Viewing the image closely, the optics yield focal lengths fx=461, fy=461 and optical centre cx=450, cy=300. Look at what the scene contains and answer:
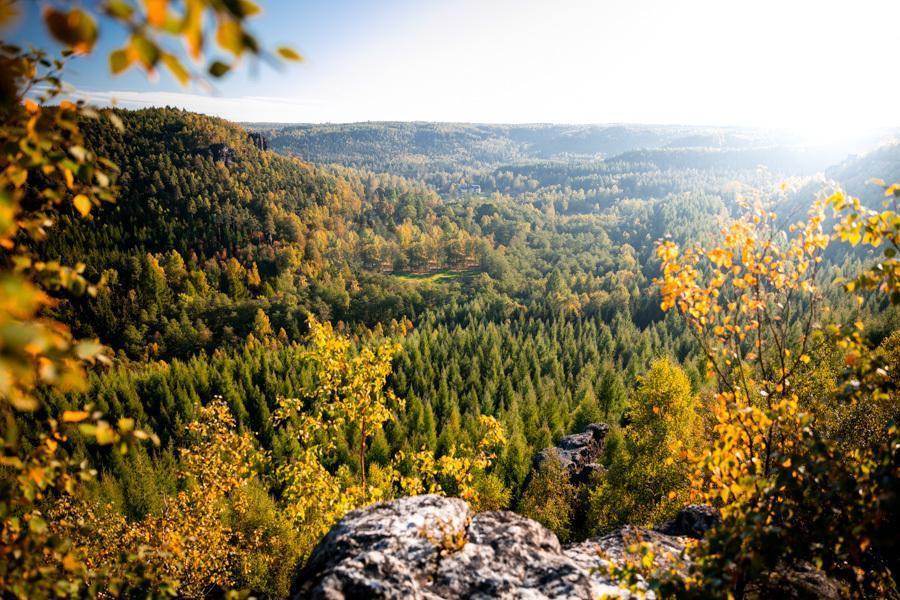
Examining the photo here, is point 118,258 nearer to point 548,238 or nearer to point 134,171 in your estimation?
point 134,171

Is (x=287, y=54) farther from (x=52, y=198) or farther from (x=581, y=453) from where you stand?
(x=581, y=453)

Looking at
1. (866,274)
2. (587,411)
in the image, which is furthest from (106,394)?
(866,274)

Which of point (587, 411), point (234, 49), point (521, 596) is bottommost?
point (587, 411)

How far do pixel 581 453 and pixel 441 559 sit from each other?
4114 centimetres

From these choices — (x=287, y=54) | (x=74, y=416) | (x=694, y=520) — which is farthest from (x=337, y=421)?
(x=694, y=520)

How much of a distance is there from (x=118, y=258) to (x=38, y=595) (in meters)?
→ 164

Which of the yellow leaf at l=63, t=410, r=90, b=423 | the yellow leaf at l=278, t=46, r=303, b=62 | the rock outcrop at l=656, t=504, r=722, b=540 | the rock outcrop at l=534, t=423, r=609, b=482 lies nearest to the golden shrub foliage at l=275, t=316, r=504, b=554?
the rock outcrop at l=656, t=504, r=722, b=540

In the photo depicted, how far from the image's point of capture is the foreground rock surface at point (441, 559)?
20.5ft

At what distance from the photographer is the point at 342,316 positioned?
11869 centimetres

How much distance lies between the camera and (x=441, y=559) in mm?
6965

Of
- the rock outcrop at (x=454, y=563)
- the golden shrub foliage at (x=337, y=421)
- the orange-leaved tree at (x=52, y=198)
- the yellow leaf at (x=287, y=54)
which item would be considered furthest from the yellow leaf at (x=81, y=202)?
the golden shrub foliage at (x=337, y=421)

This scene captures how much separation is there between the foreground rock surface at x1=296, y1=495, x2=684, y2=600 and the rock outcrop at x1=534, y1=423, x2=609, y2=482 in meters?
32.9

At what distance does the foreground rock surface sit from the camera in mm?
6258

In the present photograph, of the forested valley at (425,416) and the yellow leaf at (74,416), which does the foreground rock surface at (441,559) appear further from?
the yellow leaf at (74,416)
